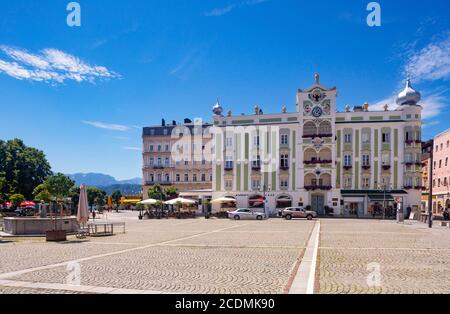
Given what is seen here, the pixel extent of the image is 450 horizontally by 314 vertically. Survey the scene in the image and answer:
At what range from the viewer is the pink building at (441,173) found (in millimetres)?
57938

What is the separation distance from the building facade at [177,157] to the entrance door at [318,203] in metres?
26.0

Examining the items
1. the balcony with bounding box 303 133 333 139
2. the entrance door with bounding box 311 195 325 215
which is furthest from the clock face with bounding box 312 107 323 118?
the entrance door with bounding box 311 195 325 215

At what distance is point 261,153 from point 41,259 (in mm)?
45977

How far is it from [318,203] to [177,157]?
33712 mm

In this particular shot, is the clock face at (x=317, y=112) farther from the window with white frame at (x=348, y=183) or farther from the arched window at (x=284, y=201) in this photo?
the arched window at (x=284, y=201)

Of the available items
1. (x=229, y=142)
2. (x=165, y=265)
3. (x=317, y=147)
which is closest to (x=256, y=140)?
(x=229, y=142)

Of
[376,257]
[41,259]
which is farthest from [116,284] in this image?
[376,257]

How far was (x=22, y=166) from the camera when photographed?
56750mm

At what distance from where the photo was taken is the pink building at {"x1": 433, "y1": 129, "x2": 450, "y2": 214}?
2281 inches

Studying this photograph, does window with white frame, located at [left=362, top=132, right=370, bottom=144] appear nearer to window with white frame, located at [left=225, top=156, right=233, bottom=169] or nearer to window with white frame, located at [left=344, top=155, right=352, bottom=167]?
window with white frame, located at [left=344, top=155, right=352, bottom=167]

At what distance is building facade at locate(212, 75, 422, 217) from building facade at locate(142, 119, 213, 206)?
18.4 m

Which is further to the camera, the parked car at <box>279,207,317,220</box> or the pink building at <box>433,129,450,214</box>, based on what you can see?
the pink building at <box>433,129,450,214</box>

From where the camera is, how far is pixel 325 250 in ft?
50.1

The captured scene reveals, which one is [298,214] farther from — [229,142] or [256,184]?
[229,142]
